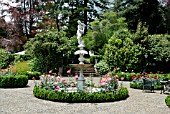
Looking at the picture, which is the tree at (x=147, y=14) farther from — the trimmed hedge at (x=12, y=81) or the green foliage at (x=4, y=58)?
the trimmed hedge at (x=12, y=81)

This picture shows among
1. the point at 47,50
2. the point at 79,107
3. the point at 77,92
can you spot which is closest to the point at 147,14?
the point at 47,50

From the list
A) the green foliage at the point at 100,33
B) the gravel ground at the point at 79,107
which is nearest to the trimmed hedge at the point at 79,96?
the gravel ground at the point at 79,107

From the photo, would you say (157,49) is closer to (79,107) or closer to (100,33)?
(100,33)

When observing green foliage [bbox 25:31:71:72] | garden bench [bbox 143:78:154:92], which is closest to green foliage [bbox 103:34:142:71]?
green foliage [bbox 25:31:71:72]

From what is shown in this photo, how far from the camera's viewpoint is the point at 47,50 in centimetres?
2392

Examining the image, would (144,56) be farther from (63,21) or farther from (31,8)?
(31,8)

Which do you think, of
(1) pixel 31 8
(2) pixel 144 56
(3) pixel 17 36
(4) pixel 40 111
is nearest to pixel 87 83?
Answer: (4) pixel 40 111

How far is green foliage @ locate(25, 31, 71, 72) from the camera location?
77.4 feet

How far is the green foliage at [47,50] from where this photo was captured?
23594mm

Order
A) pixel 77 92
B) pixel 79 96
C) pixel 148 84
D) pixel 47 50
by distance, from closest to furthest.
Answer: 1. pixel 79 96
2. pixel 77 92
3. pixel 148 84
4. pixel 47 50

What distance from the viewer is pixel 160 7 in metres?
33.1

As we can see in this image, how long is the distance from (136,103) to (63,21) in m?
26.6

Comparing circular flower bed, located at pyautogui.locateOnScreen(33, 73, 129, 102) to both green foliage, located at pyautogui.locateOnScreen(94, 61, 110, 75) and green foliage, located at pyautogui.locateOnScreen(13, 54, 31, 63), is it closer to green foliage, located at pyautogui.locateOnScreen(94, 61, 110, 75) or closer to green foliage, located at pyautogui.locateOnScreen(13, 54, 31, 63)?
green foliage, located at pyautogui.locateOnScreen(94, 61, 110, 75)

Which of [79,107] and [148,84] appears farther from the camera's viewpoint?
[148,84]
